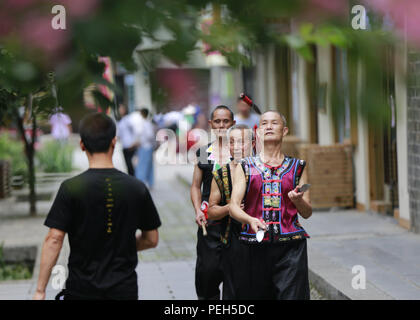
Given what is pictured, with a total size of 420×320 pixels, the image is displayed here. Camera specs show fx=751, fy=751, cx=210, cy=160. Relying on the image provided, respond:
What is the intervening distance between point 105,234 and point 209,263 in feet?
6.08

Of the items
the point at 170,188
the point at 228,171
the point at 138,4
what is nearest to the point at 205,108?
the point at 138,4

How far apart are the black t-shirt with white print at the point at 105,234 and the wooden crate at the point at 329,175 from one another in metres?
7.85

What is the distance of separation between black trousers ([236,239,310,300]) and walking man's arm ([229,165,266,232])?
30cm

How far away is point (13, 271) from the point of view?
9.12 meters

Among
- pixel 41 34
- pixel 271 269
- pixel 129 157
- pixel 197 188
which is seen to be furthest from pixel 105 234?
pixel 129 157

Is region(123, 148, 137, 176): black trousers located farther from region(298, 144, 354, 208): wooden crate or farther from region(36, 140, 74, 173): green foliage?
region(298, 144, 354, 208): wooden crate

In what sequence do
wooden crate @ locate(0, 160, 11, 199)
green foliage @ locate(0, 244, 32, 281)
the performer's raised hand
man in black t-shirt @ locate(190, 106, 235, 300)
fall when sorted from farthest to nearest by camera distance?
wooden crate @ locate(0, 160, 11, 199) → green foliage @ locate(0, 244, 32, 281) → man in black t-shirt @ locate(190, 106, 235, 300) → the performer's raised hand

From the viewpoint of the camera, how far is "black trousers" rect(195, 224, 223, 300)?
5.31 metres

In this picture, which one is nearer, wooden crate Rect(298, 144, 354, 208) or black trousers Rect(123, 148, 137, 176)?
wooden crate Rect(298, 144, 354, 208)

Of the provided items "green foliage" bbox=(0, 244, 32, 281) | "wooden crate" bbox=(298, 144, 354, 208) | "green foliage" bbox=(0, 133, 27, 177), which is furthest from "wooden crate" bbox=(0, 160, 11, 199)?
"wooden crate" bbox=(298, 144, 354, 208)

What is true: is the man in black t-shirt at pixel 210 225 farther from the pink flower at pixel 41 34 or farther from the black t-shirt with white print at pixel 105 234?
the pink flower at pixel 41 34

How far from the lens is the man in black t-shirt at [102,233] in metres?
3.52

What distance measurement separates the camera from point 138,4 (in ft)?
3.57

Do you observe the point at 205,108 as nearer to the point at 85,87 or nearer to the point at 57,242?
the point at 85,87
